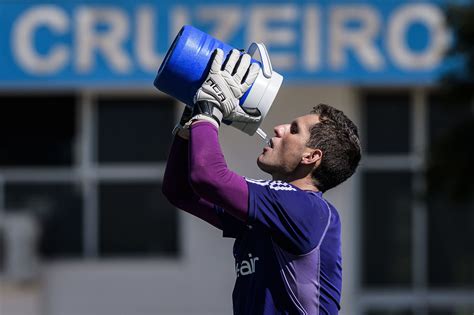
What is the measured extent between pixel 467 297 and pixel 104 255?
3.71 meters

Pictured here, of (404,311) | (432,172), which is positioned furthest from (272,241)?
Result: (404,311)

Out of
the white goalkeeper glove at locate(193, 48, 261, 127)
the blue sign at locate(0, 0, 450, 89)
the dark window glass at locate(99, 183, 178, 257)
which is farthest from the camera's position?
the dark window glass at locate(99, 183, 178, 257)

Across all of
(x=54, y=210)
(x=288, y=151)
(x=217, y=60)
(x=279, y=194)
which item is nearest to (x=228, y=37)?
(x=54, y=210)

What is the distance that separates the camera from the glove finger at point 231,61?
10.8 ft

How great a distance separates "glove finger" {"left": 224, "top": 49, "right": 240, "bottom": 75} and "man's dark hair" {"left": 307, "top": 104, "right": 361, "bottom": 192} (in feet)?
1.24

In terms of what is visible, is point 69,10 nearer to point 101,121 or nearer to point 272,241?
point 101,121

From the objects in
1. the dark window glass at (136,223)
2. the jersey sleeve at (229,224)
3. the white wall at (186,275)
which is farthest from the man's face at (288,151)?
the dark window glass at (136,223)

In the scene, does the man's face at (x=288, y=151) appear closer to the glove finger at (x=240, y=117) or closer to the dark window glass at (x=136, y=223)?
the glove finger at (x=240, y=117)

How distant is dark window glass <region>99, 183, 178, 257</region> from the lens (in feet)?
33.8

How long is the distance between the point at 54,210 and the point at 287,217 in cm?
739

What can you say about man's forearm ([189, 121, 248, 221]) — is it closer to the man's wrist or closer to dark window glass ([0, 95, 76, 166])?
the man's wrist

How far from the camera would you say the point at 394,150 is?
10.3m

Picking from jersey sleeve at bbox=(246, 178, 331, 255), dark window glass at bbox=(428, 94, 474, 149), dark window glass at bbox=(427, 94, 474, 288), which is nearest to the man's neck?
jersey sleeve at bbox=(246, 178, 331, 255)

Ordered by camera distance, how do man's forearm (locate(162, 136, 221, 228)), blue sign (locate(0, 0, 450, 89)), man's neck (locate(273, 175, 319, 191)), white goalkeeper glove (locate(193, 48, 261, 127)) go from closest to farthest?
white goalkeeper glove (locate(193, 48, 261, 127))
man's neck (locate(273, 175, 319, 191))
man's forearm (locate(162, 136, 221, 228))
blue sign (locate(0, 0, 450, 89))
